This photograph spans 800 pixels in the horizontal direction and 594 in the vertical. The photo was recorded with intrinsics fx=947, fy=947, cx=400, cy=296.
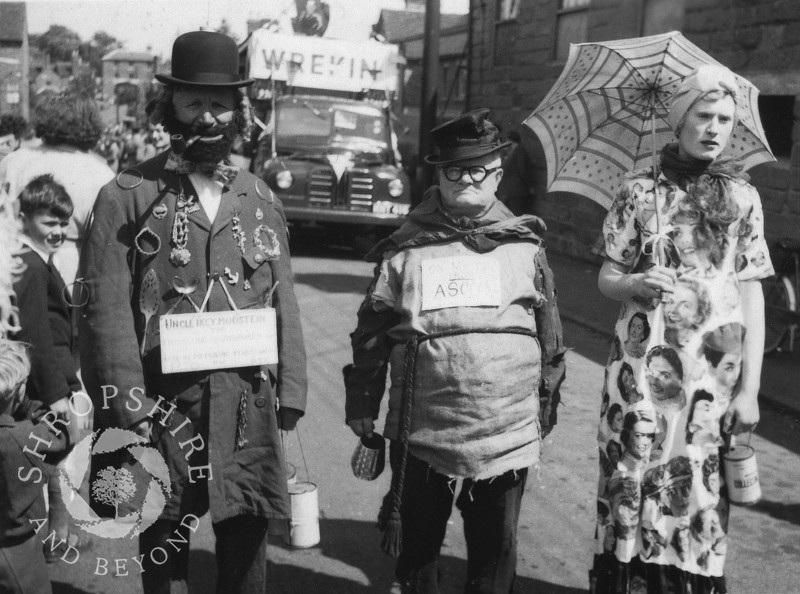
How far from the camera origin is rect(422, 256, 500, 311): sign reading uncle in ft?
9.73

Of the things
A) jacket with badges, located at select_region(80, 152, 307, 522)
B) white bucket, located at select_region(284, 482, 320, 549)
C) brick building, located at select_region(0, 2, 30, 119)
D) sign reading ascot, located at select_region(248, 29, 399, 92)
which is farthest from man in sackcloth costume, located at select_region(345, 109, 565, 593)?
brick building, located at select_region(0, 2, 30, 119)

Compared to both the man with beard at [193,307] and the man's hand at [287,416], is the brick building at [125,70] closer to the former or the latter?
the man with beard at [193,307]

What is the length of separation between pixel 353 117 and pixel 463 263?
37.6 feet

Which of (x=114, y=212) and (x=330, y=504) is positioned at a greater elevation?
(x=114, y=212)

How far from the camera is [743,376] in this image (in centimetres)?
319

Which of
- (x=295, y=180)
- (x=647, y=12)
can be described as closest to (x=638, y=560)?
(x=647, y=12)

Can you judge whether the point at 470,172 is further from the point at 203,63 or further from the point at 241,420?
the point at 241,420

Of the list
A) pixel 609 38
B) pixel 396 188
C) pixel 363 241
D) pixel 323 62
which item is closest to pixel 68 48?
pixel 323 62

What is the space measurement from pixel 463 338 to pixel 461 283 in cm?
17

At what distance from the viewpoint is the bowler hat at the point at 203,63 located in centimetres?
285

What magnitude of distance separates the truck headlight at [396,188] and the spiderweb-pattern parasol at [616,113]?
9.37 m

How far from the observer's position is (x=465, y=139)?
9.84 ft

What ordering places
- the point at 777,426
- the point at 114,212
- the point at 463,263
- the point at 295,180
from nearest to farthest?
the point at 114,212 → the point at 463,263 → the point at 777,426 → the point at 295,180

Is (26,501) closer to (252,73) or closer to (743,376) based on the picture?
(743,376)
